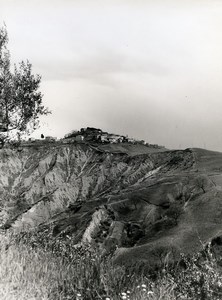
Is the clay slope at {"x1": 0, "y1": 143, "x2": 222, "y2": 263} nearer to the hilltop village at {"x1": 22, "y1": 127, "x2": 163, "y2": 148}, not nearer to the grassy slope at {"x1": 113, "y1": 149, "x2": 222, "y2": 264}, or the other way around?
the grassy slope at {"x1": 113, "y1": 149, "x2": 222, "y2": 264}

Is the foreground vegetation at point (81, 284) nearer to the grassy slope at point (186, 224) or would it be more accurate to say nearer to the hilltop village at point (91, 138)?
the grassy slope at point (186, 224)

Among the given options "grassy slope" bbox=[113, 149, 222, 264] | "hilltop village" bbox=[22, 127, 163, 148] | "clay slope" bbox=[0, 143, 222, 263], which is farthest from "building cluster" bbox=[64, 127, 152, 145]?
"grassy slope" bbox=[113, 149, 222, 264]

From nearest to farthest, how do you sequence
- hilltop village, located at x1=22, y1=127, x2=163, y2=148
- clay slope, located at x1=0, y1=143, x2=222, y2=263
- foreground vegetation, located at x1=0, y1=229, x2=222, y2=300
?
1. foreground vegetation, located at x1=0, y1=229, x2=222, y2=300
2. clay slope, located at x1=0, y1=143, x2=222, y2=263
3. hilltop village, located at x1=22, y1=127, x2=163, y2=148

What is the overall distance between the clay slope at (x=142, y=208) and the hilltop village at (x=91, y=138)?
16.5ft

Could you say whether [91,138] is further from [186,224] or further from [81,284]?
[81,284]

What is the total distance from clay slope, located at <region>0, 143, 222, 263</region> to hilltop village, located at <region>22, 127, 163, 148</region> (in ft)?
16.5

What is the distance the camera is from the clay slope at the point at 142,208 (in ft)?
60.4

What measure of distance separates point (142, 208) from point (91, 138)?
39083 mm

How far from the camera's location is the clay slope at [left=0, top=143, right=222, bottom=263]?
1841cm

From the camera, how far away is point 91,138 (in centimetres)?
6381

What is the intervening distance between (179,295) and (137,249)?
1240 centimetres

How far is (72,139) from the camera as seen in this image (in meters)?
65.8

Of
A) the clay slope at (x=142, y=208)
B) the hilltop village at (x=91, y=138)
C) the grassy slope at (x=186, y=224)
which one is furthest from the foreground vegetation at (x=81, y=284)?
the hilltop village at (x=91, y=138)

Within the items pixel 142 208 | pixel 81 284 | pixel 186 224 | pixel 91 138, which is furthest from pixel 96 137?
pixel 81 284
